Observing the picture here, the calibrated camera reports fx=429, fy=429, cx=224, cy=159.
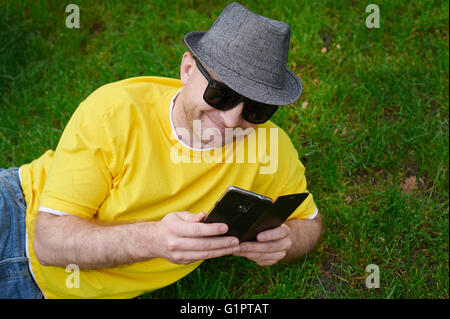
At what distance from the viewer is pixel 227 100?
2070mm

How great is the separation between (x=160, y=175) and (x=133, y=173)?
0.45 ft

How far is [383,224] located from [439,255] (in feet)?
1.41

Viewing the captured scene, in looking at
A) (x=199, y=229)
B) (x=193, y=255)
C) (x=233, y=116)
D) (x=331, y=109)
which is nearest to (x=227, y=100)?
(x=233, y=116)

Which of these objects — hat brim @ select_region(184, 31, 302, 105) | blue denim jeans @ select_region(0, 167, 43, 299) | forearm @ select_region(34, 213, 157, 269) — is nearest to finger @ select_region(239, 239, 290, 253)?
forearm @ select_region(34, 213, 157, 269)

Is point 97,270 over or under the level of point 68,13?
under

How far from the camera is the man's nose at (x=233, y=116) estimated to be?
6.85ft

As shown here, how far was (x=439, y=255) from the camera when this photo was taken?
3053mm

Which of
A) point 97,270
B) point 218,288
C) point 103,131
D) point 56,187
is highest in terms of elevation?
point 103,131

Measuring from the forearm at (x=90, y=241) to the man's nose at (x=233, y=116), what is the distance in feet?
2.03

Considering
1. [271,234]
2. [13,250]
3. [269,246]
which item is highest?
[271,234]

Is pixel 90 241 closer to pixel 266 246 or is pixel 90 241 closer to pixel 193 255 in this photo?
pixel 193 255

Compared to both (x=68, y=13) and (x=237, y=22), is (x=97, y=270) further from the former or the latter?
(x=68, y=13)

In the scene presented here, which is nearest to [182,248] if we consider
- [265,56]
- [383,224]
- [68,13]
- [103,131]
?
[103,131]
